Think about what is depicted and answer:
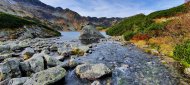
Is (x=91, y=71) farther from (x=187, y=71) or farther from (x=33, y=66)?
(x=187, y=71)

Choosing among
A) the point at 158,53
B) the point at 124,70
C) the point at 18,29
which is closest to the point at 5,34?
the point at 18,29

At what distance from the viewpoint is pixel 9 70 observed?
16703mm

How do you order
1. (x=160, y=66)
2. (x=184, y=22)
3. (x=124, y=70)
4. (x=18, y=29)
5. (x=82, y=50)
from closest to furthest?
(x=124, y=70)
(x=160, y=66)
(x=184, y=22)
(x=82, y=50)
(x=18, y=29)

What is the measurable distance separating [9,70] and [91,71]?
5693 mm

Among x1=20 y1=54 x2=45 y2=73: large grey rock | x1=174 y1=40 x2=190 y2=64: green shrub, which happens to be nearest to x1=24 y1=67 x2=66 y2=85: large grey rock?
x1=20 y1=54 x2=45 y2=73: large grey rock

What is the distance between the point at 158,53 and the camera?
28.6m

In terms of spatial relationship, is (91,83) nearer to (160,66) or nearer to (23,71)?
(23,71)

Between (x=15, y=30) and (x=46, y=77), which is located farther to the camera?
(x=15, y=30)

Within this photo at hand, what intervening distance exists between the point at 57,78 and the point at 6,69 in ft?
12.3

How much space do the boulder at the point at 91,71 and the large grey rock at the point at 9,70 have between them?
434 centimetres

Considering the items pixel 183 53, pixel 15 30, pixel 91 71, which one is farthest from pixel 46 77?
pixel 15 30

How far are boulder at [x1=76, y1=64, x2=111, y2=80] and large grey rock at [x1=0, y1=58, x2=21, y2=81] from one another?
4337mm

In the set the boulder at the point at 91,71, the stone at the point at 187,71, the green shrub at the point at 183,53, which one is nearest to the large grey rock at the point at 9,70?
the boulder at the point at 91,71

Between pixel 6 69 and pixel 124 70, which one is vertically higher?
pixel 6 69
